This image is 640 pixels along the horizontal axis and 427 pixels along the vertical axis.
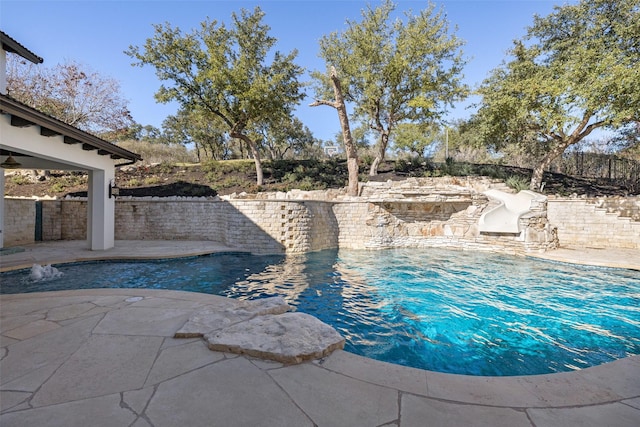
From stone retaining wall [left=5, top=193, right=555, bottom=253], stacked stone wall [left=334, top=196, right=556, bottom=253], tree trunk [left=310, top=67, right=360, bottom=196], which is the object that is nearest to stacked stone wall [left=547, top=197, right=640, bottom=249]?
stone retaining wall [left=5, top=193, right=555, bottom=253]

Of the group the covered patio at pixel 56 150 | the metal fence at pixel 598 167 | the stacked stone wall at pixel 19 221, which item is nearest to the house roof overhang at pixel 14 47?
the covered patio at pixel 56 150

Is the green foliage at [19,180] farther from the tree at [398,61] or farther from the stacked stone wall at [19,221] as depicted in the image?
the tree at [398,61]

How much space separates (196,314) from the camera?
11.1ft

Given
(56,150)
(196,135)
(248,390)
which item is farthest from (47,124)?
(196,135)

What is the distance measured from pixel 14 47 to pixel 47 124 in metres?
A: 6.00

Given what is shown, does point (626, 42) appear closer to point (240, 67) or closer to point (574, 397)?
point (240, 67)

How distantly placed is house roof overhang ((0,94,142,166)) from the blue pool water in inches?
129

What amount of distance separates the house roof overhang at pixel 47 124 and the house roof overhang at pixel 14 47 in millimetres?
4202

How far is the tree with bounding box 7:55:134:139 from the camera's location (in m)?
15.1

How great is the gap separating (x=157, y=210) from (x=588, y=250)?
56.7 ft

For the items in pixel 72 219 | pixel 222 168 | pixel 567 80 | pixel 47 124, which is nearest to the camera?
pixel 47 124

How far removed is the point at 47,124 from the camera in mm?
5785

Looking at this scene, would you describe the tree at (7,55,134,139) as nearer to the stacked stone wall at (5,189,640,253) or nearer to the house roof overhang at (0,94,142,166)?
the stacked stone wall at (5,189,640,253)

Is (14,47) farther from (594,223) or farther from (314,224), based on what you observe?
(594,223)
